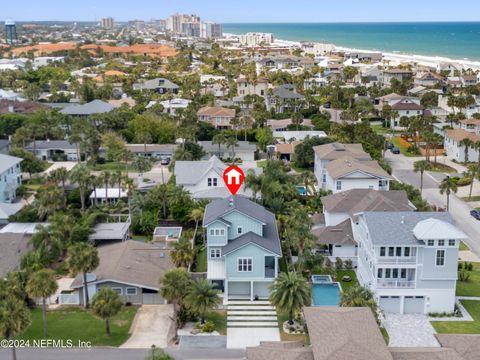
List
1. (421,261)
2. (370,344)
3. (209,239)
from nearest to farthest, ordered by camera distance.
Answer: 1. (370,344)
2. (421,261)
3. (209,239)

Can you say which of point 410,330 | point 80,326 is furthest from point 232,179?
point 410,330

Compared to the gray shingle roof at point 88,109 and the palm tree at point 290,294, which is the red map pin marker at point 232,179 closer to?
the palm tree at point 290,294

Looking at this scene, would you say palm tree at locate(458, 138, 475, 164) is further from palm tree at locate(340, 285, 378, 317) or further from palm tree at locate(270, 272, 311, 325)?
palm tree at locate(270, 272, 311, 325)

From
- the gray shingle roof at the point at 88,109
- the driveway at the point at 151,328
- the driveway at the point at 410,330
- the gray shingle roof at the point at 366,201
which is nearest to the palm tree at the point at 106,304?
the driveway at the point at 151,328

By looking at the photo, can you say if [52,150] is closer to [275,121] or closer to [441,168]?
[275,121]

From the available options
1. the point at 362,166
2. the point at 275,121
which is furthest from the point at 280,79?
the point at 362,166

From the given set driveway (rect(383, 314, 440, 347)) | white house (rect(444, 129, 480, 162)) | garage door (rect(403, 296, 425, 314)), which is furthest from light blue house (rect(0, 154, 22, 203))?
white house (rect(444, 129, 480, 162))

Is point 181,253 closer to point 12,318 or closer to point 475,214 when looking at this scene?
point 12,318
